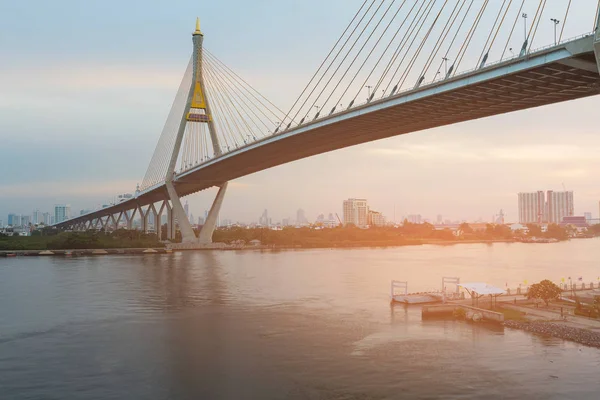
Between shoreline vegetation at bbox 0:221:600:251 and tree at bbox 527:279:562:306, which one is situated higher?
shoreline vegetation at bbox 0:221:600:251

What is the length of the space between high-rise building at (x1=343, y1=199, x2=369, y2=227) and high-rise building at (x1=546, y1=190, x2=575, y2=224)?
2430 inches

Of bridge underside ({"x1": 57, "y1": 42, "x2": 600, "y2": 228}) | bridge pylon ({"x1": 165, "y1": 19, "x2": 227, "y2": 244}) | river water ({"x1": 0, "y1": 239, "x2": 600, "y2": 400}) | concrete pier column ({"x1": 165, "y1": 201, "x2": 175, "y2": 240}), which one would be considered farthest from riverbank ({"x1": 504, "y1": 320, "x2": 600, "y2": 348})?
concrete pier column ({"x1": 165, "y1": 201, "x2": 175, "y2": 240})

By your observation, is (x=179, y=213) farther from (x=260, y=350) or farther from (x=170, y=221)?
(x=260, y=350)

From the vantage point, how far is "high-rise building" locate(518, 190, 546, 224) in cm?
18775

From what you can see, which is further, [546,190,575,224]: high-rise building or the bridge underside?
[546,190,575,224]: high-rise building

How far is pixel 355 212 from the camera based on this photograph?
18700 centimetres

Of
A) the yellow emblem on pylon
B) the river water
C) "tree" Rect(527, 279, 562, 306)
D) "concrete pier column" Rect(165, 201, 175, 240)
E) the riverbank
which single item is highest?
the yellow emblem on pylon

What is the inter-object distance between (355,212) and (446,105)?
16812 centimetres

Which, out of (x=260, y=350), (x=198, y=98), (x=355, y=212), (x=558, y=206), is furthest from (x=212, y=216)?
(x=558, y=206)

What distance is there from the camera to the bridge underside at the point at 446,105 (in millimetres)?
15086

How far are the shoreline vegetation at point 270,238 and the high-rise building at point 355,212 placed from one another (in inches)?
2718

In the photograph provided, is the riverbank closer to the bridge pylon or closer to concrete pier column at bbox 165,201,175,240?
the bridge pylon

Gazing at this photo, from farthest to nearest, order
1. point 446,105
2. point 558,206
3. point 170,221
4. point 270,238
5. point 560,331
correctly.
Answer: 1. point 558,206
2. point 270,238
3. point 170,221
4. point 446,105
5. point 560,331

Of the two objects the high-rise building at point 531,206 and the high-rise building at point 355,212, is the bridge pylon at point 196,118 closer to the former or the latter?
the high-rise building at point 355,212
